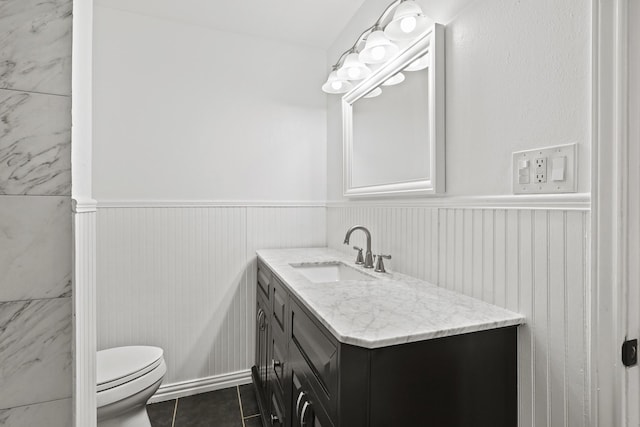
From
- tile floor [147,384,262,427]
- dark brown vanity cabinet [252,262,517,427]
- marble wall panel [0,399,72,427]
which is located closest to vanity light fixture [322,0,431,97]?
dark brown vanity cabinet [252,262,517,427]

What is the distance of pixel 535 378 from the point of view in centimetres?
92

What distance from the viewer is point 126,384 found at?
1.51 m

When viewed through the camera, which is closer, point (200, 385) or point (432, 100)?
point (432, 100)

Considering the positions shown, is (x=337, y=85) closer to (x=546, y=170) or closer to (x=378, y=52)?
(x=378, y=52)

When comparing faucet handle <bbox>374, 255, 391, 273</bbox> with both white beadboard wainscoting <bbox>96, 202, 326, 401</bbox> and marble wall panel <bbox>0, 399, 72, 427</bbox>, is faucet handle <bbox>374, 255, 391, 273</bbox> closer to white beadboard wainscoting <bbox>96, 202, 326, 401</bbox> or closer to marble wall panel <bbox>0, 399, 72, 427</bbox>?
white beadboard wainscoting <bbox>96, 202, 326, 401</bbox>

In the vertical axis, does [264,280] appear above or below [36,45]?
below

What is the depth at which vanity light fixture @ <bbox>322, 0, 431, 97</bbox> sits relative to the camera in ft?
4.32

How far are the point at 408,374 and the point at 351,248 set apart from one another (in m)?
1.26

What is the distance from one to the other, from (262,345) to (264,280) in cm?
38

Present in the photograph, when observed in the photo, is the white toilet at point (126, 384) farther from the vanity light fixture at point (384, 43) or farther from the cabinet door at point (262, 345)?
the vanity light fixture at point (384, 43)

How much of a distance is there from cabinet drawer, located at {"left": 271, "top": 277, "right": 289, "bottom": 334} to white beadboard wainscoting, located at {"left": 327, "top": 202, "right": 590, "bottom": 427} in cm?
66

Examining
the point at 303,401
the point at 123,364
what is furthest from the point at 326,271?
the point at 123,364

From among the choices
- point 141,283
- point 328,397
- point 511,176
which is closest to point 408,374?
point 328,397

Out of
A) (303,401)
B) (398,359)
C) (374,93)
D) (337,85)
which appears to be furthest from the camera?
(337,85)
